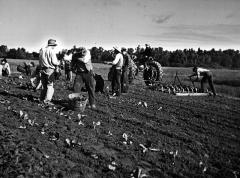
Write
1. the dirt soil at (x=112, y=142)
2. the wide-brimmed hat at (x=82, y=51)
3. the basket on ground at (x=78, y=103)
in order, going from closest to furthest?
the dirt soil at (x=112, y=142), the basket on ground at (x=78, y=103), the wide-brimmed hat at (x=82, y=51)

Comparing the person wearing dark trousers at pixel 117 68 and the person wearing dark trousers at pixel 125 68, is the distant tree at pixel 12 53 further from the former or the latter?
the person wearing dark trousers at pixel 117 68

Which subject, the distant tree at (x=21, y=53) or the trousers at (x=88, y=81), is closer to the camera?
the trousers at (x=88, y=81)

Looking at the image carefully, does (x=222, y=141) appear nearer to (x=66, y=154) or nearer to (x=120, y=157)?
(x=120, y=157)

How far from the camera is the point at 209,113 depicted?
12539 millimetres

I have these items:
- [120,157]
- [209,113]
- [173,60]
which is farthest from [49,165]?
[173,60]

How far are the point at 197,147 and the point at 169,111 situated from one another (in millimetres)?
4535

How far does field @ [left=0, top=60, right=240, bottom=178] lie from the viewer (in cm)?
600

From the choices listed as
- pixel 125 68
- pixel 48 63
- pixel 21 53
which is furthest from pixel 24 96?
pixel 21 53

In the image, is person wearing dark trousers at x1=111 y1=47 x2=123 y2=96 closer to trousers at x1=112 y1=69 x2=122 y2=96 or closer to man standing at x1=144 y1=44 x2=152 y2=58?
trousers at x1=112 y1=69 x2=122 y2=96

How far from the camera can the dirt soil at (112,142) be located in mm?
5996

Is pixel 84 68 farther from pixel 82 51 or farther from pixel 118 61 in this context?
pixel 118 61

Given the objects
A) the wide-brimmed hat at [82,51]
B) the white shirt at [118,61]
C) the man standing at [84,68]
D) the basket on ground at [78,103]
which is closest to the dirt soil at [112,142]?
the basket on ground at [78,103]

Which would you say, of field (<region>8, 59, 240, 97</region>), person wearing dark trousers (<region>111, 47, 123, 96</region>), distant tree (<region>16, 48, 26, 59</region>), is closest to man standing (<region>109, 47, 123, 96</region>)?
person wearing dark trousers (<region>111, 47, 123, 96</region>)

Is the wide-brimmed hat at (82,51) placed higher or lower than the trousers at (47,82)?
higher
